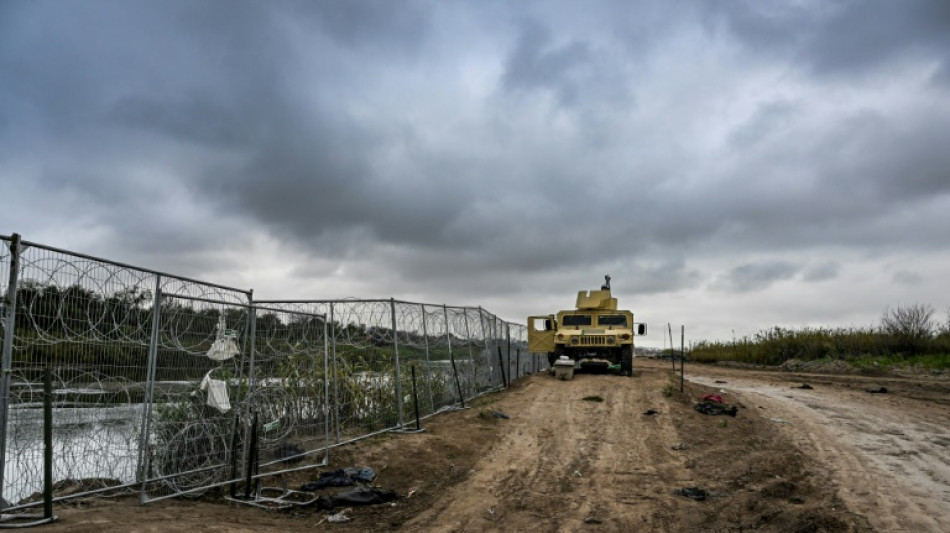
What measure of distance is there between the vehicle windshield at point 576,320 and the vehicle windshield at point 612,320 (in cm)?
57

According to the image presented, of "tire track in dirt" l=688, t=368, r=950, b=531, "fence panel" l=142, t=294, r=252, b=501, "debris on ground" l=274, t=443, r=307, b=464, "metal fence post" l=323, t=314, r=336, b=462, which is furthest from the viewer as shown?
"metal fence post" l=323, t=314, r=336, b=462

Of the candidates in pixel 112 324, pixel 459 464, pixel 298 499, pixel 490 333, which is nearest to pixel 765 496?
pixel 459 464

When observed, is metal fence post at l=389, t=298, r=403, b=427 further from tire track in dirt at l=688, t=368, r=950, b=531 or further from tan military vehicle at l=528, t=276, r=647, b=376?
tan military vehicle at l=528, t=276, r=647, b=376

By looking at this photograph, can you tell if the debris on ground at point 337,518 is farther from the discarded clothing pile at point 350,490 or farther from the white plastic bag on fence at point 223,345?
the white plastic bag on fence at point 223,345

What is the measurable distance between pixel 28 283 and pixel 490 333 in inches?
638

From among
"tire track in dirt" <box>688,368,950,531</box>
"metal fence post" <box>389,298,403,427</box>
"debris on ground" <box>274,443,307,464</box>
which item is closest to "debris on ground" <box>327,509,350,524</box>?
"debris on ground" <box>274,443,307,464</box>

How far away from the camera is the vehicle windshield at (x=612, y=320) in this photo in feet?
87.8

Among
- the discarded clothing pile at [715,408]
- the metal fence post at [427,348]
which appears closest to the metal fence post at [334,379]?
the metal fence post at [427,348]

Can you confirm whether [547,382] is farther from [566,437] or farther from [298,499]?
[298,499]

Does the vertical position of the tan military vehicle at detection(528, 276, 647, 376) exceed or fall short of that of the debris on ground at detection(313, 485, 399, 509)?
it exceeds it

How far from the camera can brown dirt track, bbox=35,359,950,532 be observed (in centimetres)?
757

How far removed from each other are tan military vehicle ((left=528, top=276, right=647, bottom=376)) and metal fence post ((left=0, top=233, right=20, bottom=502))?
20948 mm

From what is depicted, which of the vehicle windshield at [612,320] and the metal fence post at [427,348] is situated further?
the vehicle windshield at [612,320]

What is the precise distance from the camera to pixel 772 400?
1828 centimetres
